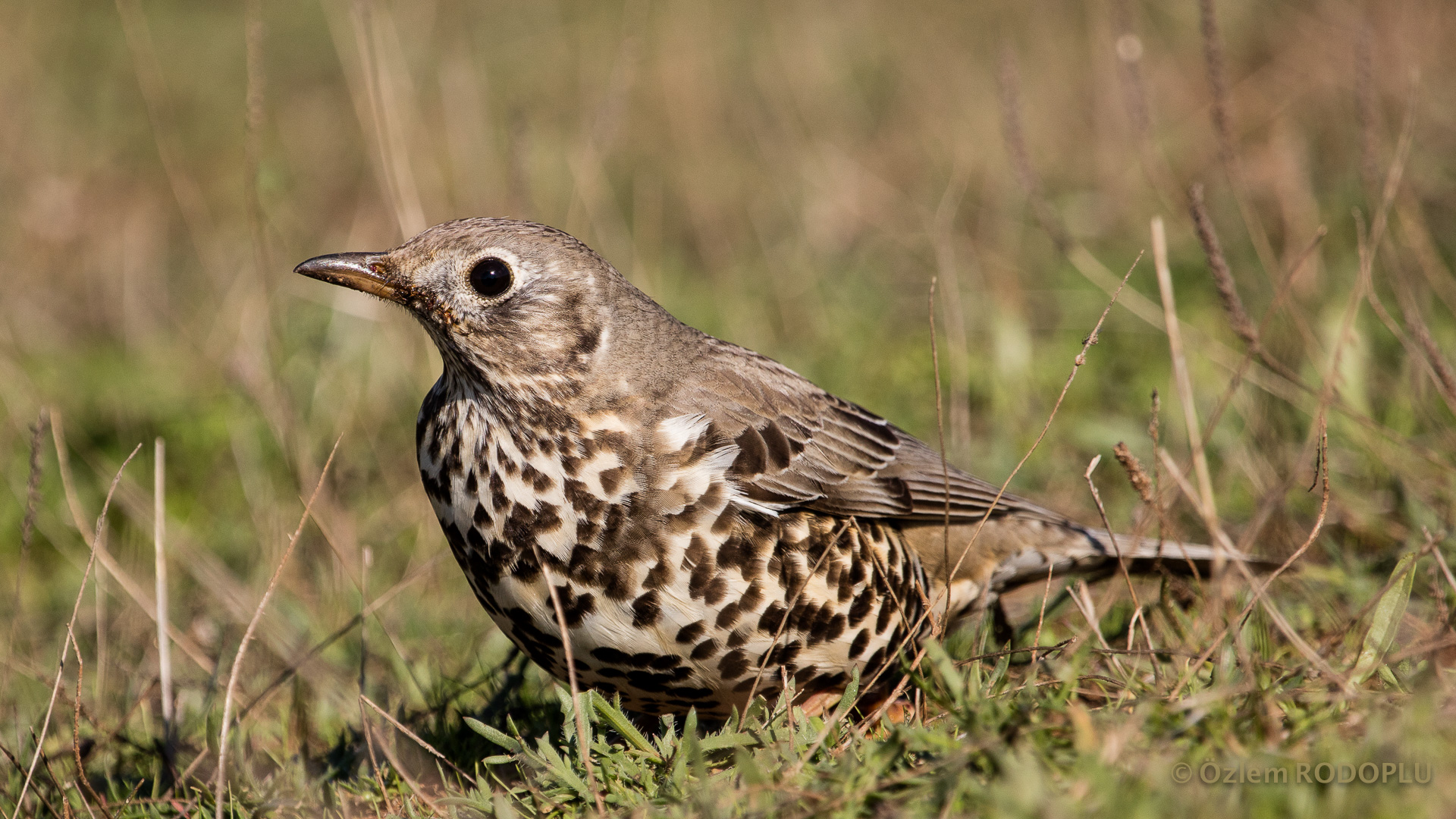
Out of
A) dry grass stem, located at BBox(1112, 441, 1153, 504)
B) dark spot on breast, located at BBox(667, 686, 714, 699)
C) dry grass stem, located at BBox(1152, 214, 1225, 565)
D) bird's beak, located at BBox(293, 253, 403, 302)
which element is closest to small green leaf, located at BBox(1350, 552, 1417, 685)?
dry grass stem, located at BBox(1152, 214, 1225, 565)

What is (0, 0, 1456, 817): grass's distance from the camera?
2.93 m

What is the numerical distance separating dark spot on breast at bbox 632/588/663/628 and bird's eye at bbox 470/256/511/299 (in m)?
0.97

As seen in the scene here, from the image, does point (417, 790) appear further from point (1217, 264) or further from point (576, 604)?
point (1217, 264)

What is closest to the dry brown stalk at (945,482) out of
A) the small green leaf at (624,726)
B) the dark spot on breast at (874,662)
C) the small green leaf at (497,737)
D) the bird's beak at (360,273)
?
the dark spot on breast at (874,662)

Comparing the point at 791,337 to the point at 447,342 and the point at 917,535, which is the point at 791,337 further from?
the point at 447,342

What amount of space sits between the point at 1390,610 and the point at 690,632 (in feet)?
5.65

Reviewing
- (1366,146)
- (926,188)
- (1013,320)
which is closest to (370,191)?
(926,188)

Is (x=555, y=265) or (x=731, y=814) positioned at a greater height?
(x=555, y=265)

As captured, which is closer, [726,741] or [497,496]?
[726,741]

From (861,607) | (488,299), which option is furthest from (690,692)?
(488,299)

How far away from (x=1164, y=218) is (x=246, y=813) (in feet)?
20.6

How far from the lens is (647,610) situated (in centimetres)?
329

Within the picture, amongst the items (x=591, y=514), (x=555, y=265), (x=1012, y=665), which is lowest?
(x=1012, y=665)

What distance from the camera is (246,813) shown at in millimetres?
3293
